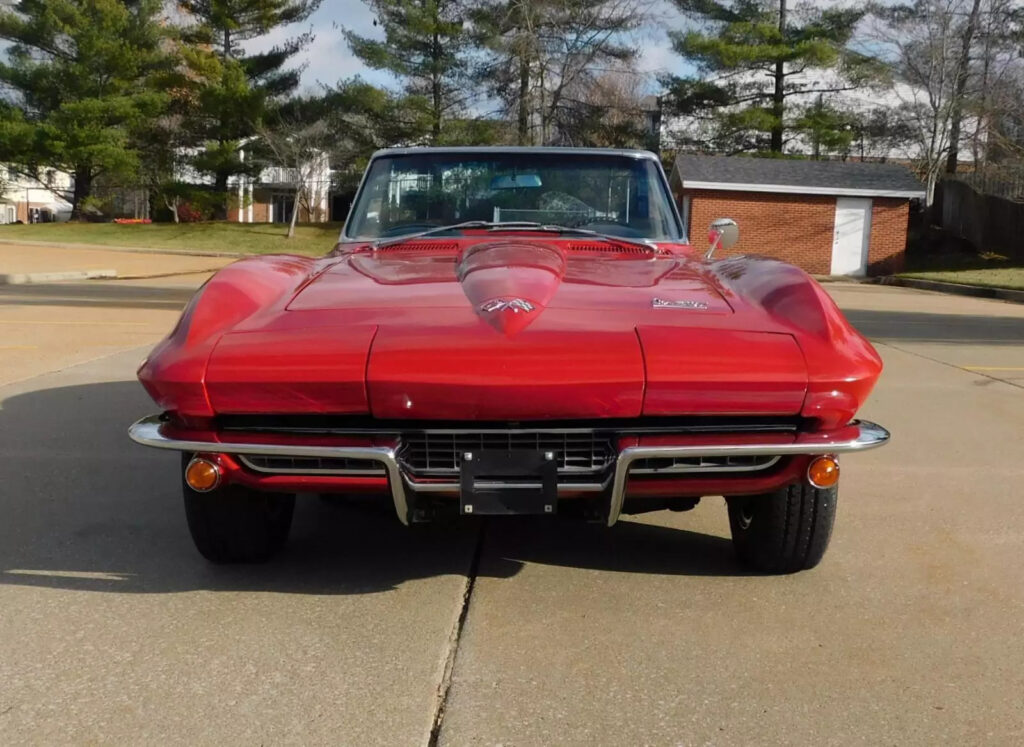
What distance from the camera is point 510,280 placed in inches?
126

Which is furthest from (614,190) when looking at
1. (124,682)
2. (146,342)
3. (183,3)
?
(183,3)

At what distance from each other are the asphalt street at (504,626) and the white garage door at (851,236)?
1041 inches

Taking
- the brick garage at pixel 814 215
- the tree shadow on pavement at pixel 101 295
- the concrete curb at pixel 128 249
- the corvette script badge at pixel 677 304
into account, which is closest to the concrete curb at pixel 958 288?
the brick garage at pixel 814 215

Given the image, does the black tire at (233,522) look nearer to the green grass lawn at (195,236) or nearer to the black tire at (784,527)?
the black tire at (784,527)

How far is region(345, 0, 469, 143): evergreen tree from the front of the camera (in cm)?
3694

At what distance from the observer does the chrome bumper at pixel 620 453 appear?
2.69 m

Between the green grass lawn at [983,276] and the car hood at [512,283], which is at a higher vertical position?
the car hood at [512,283]

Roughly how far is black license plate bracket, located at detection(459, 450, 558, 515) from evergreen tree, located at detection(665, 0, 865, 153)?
116 feet

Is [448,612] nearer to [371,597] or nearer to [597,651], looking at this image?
[371,597]

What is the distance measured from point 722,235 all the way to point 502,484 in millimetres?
2544

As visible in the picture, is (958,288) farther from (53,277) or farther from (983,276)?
(53,277)

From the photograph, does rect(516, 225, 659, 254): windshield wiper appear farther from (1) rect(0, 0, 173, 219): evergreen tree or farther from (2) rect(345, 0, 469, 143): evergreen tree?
(1) rect(0, 0, 173, 219): evergreen tree

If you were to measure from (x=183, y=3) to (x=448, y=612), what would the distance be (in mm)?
42741

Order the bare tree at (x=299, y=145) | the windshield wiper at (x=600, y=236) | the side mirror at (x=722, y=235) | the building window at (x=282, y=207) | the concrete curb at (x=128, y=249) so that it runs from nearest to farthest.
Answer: the windshield wiper at (x=600, y=236) → the side mirror at (x=722, y=235) → the concrete curb at (x=128, y=249) → the bare tree at (x=299, y=145) → the building window at (x=282, y=207)
